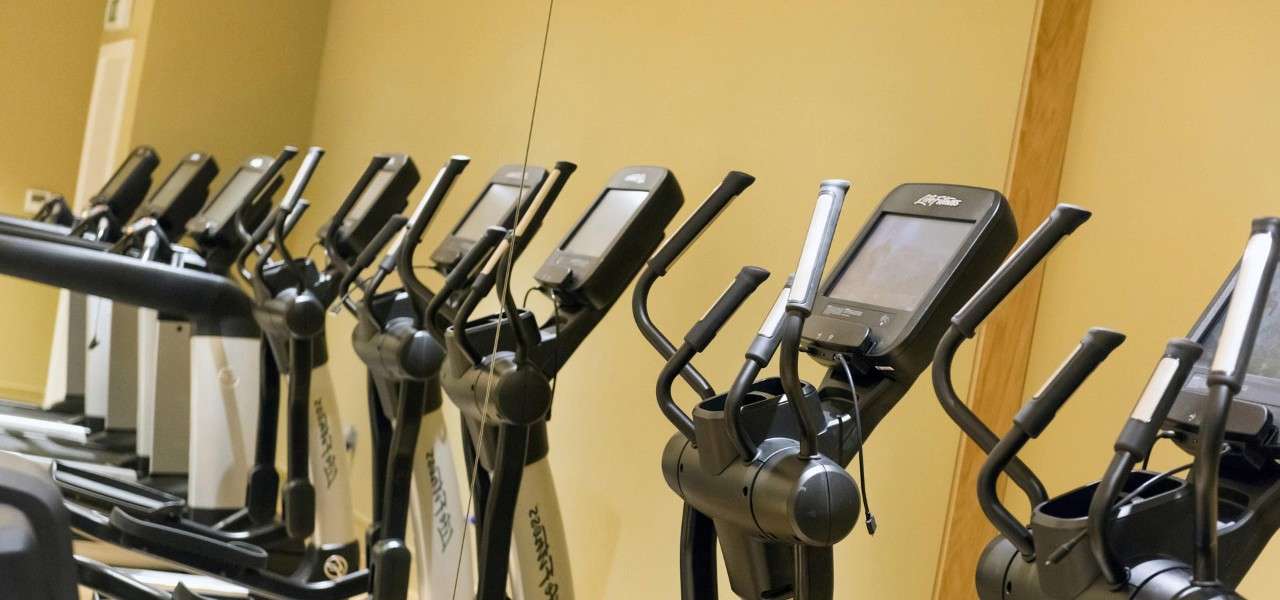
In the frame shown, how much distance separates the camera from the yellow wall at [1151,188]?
1855mm

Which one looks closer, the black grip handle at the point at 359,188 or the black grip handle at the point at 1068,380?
the black grip handle at the point at 1068,380

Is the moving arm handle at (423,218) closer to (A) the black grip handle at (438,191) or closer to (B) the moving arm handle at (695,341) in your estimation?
(A) the black grip handle at (438,191)

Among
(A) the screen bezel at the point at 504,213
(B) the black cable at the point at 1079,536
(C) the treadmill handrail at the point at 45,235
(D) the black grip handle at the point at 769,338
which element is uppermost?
(A) the screen bezel at the point at 504,213

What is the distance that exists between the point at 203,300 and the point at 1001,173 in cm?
163

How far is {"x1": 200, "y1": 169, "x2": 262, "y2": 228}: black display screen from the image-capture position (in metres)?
2.24

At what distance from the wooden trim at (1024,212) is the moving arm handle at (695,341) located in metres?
0.61

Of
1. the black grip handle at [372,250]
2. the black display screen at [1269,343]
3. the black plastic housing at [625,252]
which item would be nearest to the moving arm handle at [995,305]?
the black display screen at [1269,343]

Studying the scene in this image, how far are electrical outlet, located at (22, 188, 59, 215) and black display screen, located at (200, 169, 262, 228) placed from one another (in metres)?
0.40

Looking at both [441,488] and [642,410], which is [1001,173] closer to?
[642,410]

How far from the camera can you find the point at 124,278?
2.19 m

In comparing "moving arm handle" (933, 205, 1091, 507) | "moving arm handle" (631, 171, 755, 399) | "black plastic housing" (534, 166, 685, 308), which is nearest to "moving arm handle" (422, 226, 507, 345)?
"black plastic housing" (534, 166, 685, 308)

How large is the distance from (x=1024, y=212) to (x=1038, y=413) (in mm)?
937

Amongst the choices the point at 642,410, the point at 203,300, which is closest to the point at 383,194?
the point at 203,300

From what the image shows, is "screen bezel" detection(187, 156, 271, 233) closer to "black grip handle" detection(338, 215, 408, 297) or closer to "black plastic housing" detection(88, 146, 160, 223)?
"black plastic housing" detection(88, 146, 160, 223)
